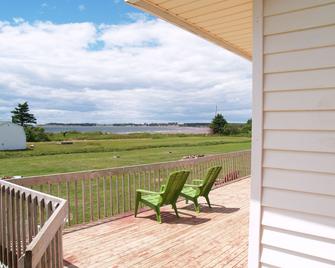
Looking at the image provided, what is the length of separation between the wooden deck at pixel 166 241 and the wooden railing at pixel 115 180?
0.50 m

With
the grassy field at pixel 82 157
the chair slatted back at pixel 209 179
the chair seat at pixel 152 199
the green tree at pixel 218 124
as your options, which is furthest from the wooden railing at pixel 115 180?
the green tree at pixel 218 124

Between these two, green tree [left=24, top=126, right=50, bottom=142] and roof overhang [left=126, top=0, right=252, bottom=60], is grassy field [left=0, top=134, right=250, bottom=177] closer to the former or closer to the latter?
roof overhang [left=126, top=0, right=252, bottom=60]

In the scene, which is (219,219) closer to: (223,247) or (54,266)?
(223,247)

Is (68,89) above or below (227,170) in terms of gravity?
above

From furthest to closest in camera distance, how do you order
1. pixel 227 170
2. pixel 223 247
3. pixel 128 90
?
pixel 128 90, pixel 227 170, pixel 223 247

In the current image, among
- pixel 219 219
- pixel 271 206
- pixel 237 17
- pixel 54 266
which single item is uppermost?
pixel 237 17

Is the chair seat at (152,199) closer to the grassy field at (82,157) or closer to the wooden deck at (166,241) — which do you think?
the wooden deck at (166,241)

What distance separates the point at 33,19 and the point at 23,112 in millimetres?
30972

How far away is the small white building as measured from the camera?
32.9m

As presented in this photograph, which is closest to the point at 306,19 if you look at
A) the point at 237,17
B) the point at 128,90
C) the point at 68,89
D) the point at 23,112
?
the point at 237,17

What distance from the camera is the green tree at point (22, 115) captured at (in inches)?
2808

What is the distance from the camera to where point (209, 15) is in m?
2.63

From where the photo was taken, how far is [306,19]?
197cm

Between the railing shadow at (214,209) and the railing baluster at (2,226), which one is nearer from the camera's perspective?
the railing baluster at (2,226)
